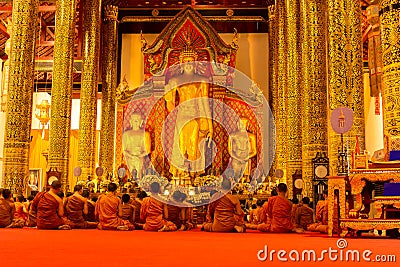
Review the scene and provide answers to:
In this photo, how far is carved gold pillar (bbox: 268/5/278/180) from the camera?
18653 mm

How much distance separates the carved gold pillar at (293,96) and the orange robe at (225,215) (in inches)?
168

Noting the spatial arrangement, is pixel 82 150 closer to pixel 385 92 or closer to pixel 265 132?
pixel 265 132

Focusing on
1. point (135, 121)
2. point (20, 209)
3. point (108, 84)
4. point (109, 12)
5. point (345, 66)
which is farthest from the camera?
point (109, 12)

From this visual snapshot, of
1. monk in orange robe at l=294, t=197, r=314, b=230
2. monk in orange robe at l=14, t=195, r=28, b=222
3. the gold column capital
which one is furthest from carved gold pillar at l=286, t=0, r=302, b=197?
the gold column capital

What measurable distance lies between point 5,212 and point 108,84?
9.97 m

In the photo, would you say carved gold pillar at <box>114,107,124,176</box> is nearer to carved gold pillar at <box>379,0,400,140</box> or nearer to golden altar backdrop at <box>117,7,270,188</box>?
golden altar backdrop at <box>117,7,270,188</box>

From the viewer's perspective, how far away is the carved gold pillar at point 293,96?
1373 centimetres

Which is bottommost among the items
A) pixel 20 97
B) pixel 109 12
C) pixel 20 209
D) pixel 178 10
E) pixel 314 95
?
pixel 20 209

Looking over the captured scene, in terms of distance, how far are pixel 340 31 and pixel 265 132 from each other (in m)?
10.6

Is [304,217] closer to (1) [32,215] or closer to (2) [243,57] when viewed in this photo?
(1) [32,215]

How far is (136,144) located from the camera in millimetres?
19156

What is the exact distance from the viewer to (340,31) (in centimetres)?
859

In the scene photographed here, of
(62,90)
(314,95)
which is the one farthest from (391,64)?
(62,90)

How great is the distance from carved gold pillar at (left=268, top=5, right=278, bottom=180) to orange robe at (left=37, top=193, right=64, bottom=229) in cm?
999
